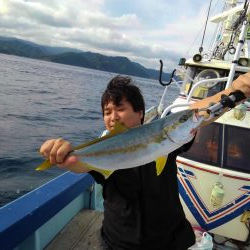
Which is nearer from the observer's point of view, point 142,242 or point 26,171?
point 142,242

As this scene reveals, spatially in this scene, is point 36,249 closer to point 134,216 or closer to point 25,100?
point 134,216

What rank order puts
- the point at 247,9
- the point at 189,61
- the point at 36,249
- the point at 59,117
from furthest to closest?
the point at 59,117 → the point at 189,61 → the point at 247,9 → the point at 36,249

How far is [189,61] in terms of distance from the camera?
9.62 m

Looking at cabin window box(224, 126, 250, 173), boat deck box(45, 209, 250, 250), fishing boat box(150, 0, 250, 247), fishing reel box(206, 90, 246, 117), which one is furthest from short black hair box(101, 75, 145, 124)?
cabin window box(224, 126, 250, 173)

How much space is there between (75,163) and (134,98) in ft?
3.40

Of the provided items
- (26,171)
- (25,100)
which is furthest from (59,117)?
(26,171)

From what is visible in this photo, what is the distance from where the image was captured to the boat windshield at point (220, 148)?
5.50 meters

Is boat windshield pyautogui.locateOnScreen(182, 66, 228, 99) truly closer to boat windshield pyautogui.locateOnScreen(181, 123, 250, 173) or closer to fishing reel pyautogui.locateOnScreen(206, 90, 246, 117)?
boat windshield pyautogui.locateOnScreen(181, 123, 250, 173)

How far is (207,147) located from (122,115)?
3.42m

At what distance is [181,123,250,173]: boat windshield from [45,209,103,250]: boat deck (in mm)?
1914

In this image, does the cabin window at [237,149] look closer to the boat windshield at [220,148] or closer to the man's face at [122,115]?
the boat windshield at [220,148]

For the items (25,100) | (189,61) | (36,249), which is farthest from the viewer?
(25,100)

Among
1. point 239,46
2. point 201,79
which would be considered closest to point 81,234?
point 239,46

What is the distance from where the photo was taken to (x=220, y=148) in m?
5.75
